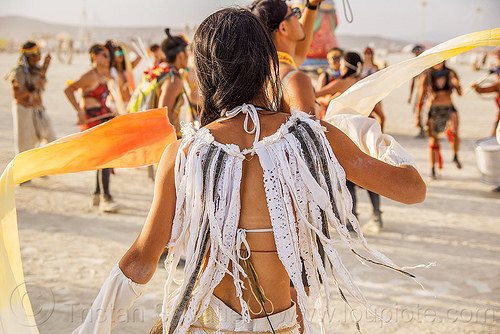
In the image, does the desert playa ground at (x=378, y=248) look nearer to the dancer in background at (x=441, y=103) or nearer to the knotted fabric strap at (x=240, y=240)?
the dancer in background at (x=441, y=103)

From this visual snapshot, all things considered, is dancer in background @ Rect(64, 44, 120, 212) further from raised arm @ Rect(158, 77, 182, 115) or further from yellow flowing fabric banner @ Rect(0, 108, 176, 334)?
yellow flowing fabric banner @ Rect(0, 108, 176, 334)

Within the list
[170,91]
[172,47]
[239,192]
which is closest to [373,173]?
[239,192]

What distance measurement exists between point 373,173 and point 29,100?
691cm

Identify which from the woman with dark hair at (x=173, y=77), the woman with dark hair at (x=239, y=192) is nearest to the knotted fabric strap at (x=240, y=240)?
the woman with dark hair at (x=239, y=192)

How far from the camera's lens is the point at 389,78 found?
2285mm

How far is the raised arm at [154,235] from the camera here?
163cm

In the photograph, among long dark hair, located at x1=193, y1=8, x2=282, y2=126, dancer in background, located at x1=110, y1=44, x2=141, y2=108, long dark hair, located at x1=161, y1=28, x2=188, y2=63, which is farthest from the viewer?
dancer in background, located at x1=110, y1=44, x2=141, y2=108

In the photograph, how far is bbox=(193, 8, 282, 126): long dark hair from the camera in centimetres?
160

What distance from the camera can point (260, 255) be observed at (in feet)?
5.63

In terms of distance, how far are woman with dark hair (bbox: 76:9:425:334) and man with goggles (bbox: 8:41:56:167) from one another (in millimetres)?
6389

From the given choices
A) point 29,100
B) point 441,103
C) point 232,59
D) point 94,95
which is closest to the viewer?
point 232,59

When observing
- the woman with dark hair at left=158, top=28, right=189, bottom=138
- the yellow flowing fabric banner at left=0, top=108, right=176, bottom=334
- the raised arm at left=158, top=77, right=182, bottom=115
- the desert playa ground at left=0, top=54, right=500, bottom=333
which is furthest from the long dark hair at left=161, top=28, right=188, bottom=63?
the yellow flowing fabric banner at left=0, top=108, right=176, bottom=334

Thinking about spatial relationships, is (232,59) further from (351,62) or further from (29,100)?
(29,100)

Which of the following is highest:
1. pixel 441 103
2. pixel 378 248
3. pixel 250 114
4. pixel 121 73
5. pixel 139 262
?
pixel 250 114
